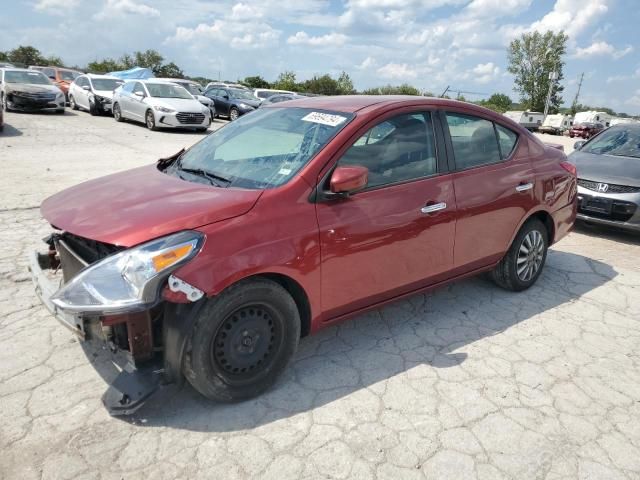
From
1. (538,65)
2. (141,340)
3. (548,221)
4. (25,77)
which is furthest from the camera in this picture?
(538,65)

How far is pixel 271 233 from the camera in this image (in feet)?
8.89

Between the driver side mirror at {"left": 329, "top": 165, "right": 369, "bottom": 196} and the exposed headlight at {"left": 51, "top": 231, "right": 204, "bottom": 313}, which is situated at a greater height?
the driver side mirror at {"left": 329, "top": 165, "right": 369, "bottom": 196}

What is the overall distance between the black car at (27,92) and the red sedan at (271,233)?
1644 centimetres

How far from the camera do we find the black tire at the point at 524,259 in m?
4.38

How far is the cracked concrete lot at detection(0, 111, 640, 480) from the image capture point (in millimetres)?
2445

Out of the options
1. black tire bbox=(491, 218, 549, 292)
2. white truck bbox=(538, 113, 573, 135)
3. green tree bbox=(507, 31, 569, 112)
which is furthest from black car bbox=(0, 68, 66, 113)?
green tree bbox=(507, 31, 569, 112)

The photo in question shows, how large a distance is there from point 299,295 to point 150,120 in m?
14.9

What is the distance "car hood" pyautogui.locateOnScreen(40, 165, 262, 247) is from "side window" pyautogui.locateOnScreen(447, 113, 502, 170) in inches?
67.7

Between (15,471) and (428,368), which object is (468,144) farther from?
(15,471)

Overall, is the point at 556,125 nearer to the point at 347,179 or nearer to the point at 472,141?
the point at 472,141

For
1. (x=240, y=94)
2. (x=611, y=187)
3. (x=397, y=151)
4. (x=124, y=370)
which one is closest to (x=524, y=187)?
(x=397, y=151)

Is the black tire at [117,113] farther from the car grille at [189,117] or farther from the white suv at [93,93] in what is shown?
the car grille at [189,117]

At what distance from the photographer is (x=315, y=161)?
2.98m

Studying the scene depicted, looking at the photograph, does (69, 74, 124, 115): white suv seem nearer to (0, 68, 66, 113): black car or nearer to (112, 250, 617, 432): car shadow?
(0, 68, 66, 113): black car
